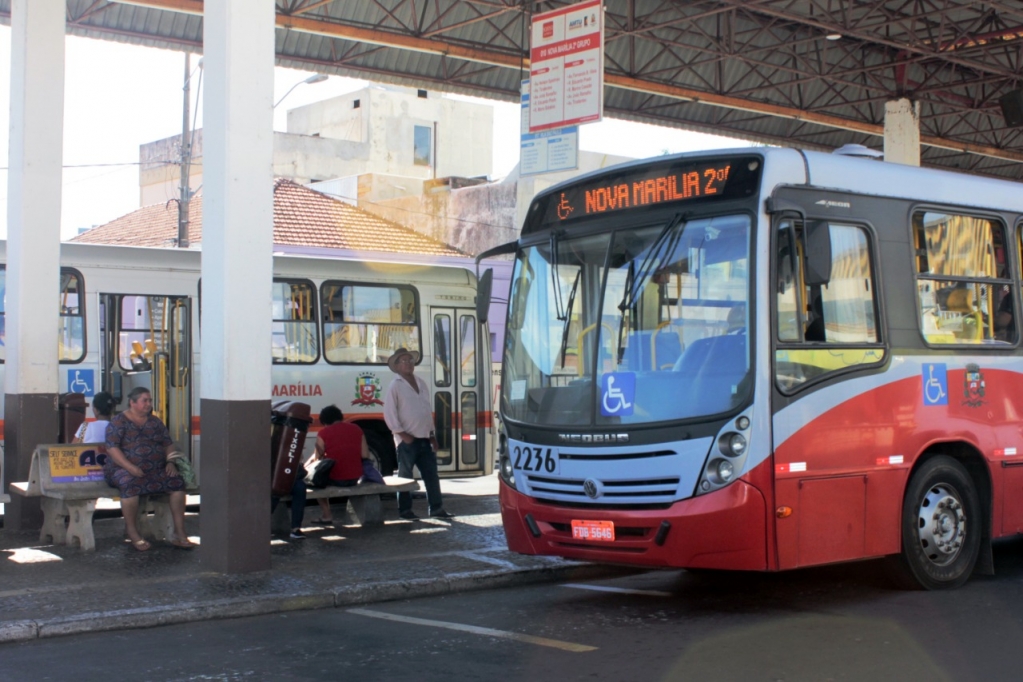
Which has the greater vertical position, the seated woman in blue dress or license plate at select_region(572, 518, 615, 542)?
the seated woman in blue dress

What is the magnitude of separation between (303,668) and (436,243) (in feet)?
107

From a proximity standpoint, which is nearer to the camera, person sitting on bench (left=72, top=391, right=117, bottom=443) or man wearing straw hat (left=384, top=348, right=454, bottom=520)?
person sitting on bench (left=72, top=391, right=117, bottom=443)

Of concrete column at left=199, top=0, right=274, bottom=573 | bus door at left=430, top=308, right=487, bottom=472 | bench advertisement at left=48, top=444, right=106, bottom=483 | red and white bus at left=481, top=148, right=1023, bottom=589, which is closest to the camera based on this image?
red and white bus at left=481, top=148, right=1023, bottom=589

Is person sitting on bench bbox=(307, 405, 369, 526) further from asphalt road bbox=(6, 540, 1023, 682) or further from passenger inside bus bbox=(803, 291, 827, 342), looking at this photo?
passenger inside bus bbox=(803, 291, 827, 342)

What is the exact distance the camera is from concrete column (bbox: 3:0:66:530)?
464 inches

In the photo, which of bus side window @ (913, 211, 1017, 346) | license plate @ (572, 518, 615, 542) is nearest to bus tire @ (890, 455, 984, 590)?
bus side window @ (913, 211, 1017, 346)

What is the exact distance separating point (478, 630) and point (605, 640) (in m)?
0.87

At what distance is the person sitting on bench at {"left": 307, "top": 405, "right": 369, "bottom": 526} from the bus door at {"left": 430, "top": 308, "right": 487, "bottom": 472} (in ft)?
11.8

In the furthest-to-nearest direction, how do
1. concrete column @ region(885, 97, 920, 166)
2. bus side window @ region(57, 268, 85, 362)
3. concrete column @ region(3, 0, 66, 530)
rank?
1. concrete column @ region(885, 97, 920, 166)
2. bus side window @ region(57, 268, 85, 362)
3. concrete column @ region(3, 0, 66, 530)

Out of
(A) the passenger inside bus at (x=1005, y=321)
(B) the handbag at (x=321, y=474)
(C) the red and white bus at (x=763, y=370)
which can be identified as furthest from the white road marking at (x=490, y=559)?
(A) the passenger inside bus at (x=1005, y=321)

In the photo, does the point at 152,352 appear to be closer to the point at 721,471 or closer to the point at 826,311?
the point at 721,471

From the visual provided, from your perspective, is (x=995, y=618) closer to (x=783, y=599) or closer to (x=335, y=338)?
(x=783, y=599)

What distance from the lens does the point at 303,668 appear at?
6.73 meters

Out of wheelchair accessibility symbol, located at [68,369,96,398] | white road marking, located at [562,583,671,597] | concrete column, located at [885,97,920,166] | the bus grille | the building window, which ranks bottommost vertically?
white road marking, located at [562,583,671,597]
